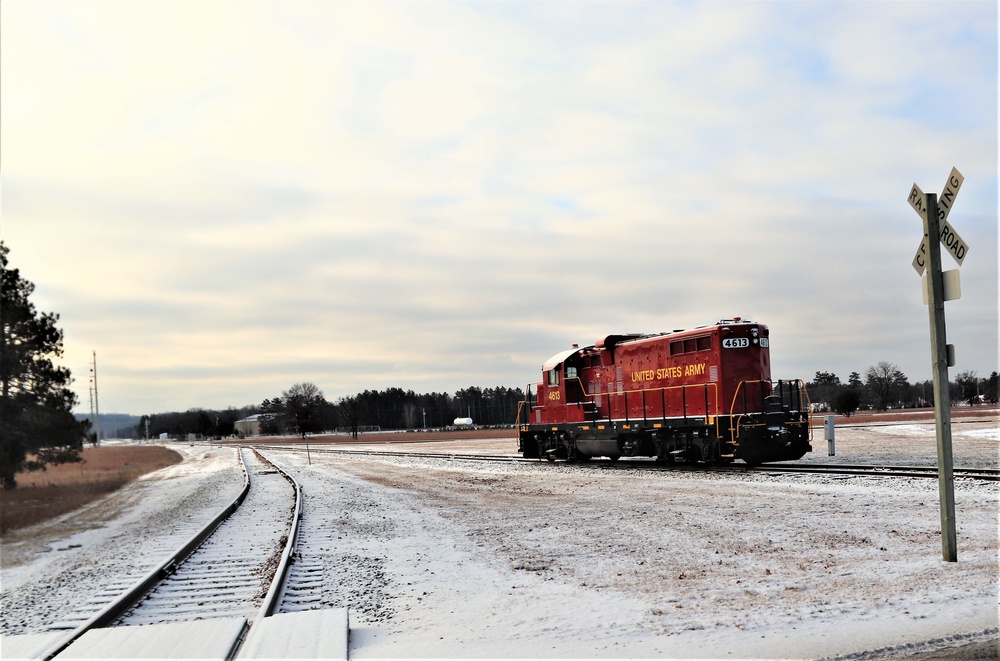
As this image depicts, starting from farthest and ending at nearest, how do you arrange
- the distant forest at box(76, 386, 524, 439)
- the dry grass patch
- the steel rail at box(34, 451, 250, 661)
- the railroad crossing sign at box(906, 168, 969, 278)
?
the distant forest at box(76, 386, 524, 439)
the dry grass patch
the railroad crossing sign at box(906, 168, 969, 278)
the steel rail at box(34, 451, 250, 661)

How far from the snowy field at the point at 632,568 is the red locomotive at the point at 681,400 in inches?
107

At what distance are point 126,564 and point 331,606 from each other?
16.5ft

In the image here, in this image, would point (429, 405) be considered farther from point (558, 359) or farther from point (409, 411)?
point (558, 359)

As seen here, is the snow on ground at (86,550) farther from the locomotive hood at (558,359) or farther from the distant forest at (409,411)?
the distant forest at (409,411)

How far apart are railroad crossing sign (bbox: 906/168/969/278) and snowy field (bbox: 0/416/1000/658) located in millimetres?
3187

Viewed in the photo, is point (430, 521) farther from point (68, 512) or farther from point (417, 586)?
point (68, 512)

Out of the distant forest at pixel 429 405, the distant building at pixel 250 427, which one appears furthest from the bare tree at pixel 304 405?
the distant building at pixel 250 427

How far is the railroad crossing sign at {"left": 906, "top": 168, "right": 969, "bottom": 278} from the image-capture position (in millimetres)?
8297

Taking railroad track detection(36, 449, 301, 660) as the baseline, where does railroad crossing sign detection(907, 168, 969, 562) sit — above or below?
above

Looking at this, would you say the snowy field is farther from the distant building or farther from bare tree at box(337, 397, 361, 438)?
the distant building

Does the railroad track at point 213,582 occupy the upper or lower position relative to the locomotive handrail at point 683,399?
lower

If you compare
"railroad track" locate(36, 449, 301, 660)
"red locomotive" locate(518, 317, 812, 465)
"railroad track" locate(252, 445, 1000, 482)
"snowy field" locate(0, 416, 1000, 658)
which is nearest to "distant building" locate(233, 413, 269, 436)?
"red locomotive" locate(518, 317, 812, 465)

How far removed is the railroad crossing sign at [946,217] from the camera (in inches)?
327

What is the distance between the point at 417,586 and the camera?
8672 mm
